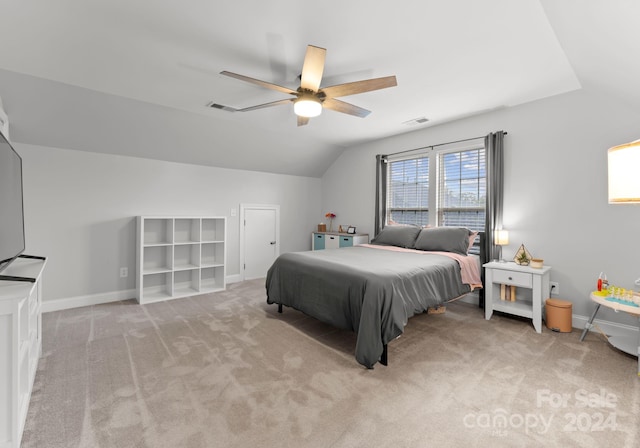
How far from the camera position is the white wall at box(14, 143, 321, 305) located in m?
3.74

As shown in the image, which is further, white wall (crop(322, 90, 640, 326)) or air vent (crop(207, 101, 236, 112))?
air vent (crop(207, 101, 236, 112))

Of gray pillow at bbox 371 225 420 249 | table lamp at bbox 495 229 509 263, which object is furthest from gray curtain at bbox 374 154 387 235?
table lamp at bbox 495 229 509 263

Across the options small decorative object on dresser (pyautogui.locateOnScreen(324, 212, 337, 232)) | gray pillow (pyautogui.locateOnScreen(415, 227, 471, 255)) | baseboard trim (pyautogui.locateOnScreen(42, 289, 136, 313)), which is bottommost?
baseboard trim (pyautogui.locateOnScreen(42, 289, 136, 313))

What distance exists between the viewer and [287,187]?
625 cm

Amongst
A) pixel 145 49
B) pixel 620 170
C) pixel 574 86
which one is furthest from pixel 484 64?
pixel 145 49

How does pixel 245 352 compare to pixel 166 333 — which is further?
pixel 166 333

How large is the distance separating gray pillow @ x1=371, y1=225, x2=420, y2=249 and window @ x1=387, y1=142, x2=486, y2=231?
0.49 m

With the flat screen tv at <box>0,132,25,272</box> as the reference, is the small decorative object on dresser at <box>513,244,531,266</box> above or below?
below

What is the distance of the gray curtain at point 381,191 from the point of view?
5.30 meters

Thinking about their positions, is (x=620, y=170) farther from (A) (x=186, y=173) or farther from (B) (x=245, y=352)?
(A) (x=186, y=173)

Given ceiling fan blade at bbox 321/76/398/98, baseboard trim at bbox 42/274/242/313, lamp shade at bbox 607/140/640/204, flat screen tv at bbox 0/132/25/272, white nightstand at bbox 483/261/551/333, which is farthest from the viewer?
baseboard trim at bbox 42/274/242/313

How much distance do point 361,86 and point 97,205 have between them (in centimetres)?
396

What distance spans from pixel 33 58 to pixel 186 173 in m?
2.44

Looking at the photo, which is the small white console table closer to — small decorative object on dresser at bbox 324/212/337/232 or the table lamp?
the table lamp
